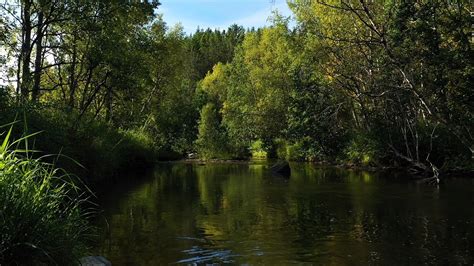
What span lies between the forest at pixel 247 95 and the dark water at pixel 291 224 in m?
2.63

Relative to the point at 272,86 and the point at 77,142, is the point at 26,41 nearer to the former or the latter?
the point at 77,142

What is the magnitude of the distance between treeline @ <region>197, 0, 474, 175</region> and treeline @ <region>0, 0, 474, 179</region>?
10 centimetres

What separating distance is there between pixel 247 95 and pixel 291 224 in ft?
153

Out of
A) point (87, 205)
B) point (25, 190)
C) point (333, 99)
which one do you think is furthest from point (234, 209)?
point (333, 99)

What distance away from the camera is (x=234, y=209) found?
18.6 metres

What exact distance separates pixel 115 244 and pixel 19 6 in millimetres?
21376

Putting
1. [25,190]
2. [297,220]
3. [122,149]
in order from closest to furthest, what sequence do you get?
[25,190] → [297,220] → [122,149]

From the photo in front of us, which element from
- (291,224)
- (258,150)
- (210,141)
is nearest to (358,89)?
(291,224)

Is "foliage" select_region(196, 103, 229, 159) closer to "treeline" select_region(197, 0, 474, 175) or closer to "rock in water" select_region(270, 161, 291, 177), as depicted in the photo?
"treeline" select_region(197, 0, 474, 175)

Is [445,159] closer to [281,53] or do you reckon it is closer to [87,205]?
[87,205]

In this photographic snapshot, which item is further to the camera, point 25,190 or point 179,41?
point 179,41

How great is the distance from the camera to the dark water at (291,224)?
11547 millimetres

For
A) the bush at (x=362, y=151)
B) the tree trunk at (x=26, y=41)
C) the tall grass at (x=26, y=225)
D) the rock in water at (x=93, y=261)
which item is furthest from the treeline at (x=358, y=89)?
the tree trunk at (x=26, y=41)

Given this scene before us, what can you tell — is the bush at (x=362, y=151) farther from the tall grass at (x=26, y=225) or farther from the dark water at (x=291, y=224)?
the tall grass at (x=26, y=225)
